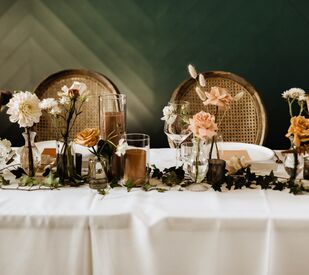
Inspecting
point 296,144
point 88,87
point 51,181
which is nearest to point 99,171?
point 51,181

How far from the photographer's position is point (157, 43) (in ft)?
8.79

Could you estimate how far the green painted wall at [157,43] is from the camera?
2625 mm

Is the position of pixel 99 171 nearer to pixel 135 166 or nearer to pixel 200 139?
pixel 135 166

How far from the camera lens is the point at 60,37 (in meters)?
2.71

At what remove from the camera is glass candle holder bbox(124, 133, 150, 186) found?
4.39ft

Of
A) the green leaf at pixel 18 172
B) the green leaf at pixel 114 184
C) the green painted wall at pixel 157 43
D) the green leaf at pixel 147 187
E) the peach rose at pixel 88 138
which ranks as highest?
the green painted wall at pixel 157 43

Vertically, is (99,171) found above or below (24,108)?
below

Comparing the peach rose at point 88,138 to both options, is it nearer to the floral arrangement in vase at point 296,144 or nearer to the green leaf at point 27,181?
the green leaf at point 27,181

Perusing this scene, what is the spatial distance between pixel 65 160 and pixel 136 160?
221 millimetres

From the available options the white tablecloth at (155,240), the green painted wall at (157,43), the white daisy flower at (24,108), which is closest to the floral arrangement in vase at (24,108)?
the white daisy flower at (24,108)

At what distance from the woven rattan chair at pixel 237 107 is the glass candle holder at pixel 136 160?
3.09ft

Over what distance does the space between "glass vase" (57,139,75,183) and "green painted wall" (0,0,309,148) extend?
1375 millimetres

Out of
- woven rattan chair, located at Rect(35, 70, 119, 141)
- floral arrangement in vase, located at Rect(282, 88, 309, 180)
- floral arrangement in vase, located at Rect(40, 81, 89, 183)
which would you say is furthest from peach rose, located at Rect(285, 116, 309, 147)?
woven rattan chair, located at Rect(35, 70, 119, 141)

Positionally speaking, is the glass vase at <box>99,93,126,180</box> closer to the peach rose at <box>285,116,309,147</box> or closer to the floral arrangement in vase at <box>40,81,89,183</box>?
the floral arrangement in vase at <box>40,81,89,183</box>
